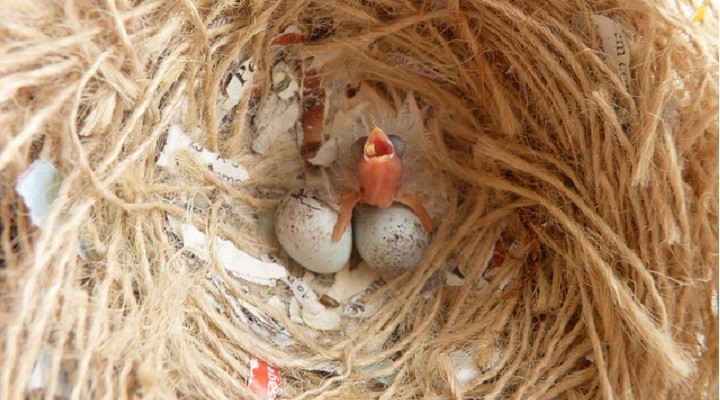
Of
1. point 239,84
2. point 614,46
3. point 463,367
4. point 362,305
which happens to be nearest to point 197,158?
point 239,84

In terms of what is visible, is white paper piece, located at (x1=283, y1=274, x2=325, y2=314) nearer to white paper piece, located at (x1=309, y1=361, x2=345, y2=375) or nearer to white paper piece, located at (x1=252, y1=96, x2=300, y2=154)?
white paper piece, located at (x1=309, y1=361, x2=345, y2=375)

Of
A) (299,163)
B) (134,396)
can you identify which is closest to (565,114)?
(299,163)

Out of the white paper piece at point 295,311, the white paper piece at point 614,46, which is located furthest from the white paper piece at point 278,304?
the white paper piece at point 614,46

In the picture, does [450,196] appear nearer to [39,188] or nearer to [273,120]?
[273,120]

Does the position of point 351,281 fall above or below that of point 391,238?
below

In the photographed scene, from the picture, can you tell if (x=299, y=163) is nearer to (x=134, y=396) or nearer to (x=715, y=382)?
(x=134, y=396)

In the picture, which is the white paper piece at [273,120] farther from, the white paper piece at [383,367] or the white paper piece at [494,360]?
the white paper piece at [494,360]
